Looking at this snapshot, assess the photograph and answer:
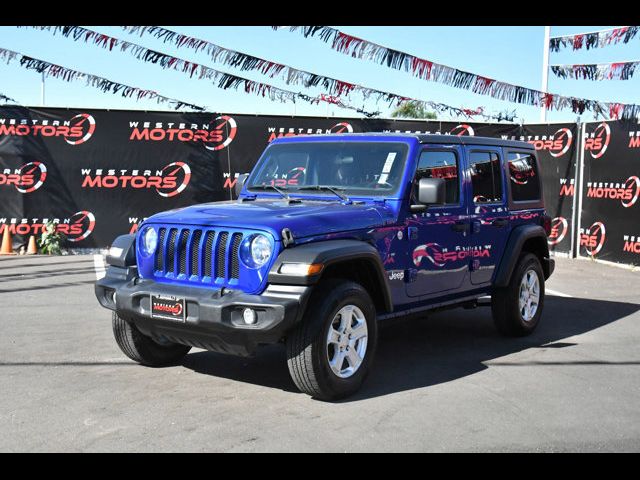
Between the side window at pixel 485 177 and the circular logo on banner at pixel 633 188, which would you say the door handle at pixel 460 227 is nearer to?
the side window at pixel 485 177

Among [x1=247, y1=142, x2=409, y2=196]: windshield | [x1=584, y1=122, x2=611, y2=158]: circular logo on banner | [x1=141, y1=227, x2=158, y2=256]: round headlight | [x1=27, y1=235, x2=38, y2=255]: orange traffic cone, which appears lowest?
[x1=27, y1=235, x2=38, y2=255]: orange traffic cone

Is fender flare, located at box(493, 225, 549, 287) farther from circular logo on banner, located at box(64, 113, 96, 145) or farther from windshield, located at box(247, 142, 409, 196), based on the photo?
circular logo on banner, located at box(64, 113, 96, 145)

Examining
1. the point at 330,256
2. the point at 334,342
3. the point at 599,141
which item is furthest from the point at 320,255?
the point at 599,141

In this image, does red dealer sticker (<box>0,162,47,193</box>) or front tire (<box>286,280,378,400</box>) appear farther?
red dealer sticker (<box>0,162,47,193</box>)

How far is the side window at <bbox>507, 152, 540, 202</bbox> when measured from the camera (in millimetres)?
7391

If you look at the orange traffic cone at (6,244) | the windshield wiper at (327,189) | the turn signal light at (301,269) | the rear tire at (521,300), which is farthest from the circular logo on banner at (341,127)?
the turn signal light at (301,269)

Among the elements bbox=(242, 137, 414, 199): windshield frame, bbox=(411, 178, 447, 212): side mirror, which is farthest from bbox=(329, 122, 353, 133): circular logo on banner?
bbox=(411, 178, 447, 212): side mirror

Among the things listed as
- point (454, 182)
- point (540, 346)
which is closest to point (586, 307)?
point (540, 346)

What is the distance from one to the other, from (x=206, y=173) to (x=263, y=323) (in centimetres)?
989

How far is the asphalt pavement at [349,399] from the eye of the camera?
4.40 metres

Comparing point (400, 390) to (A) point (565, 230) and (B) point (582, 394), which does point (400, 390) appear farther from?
(A) point (565, 230)

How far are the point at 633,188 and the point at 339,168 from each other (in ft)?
28.0

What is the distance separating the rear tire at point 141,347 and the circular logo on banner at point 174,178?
835 cm

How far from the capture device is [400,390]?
17.9ft
